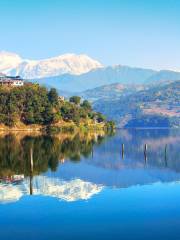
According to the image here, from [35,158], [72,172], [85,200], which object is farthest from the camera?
[35,158]

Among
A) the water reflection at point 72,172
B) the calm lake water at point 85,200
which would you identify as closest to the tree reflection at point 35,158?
the water reflection at point 72,172

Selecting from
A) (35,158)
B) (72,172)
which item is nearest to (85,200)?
(72,172)

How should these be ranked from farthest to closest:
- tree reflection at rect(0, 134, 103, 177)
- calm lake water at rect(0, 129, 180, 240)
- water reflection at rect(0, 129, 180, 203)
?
tree reflection at rect(0, 134, 103, 177) < water reflection at rect(0, 129, 180, 203) < calm lake water at rect(0, 129, 180, 240)

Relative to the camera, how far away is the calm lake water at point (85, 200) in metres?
38.9

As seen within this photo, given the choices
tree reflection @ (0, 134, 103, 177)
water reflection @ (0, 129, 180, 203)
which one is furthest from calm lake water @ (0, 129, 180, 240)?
tree reflection @ (0, 134, 103, 177)

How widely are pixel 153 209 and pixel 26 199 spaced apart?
14199 millimetres

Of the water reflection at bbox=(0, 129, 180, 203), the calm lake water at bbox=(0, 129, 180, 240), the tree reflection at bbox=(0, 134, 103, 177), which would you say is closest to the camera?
the calm lake water at bbox=(0, 129, 180, 240)

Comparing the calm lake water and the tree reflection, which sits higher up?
the tree reflection

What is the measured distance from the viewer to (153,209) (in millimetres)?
47844

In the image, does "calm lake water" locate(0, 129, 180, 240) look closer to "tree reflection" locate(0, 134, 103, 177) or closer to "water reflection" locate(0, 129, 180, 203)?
"water reflection" locate(0, 129, 180, 203)

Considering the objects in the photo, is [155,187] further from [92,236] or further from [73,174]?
[92,236]

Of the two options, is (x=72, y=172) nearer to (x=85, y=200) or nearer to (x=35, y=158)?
(x=35, y=158)

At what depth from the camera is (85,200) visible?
52.1 meters

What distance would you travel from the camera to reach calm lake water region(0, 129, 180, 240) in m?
38.9
